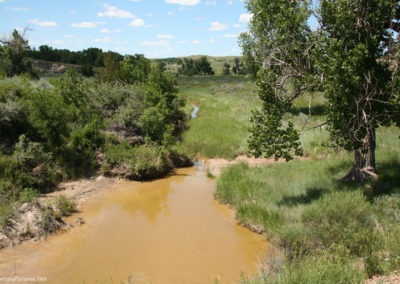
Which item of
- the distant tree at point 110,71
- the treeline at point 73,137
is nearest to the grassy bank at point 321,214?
the treeline at point 73,137

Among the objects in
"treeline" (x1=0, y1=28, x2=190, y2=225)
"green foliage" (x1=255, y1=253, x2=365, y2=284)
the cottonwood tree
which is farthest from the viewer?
"treeline" (x1=0, y1=28, x2=190, y2=225)

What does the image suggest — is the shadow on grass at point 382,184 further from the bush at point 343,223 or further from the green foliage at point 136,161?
the green foliage at point 136,161

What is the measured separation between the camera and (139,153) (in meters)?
17.5

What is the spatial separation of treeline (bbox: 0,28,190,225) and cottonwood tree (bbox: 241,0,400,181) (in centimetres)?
808

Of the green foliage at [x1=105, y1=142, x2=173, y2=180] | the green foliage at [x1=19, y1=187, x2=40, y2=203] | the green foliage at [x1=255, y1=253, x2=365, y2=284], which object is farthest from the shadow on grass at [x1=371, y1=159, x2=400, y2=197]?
the green foliage at [x1=19, y1=187, x2=40, y2=203]

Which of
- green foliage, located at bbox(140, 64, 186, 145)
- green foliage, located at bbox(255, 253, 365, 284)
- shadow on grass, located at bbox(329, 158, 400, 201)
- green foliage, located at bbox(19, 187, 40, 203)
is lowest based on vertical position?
green foliage, located at bbox(19, 187, 40, 203)

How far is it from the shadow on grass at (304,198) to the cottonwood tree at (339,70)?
145 cm

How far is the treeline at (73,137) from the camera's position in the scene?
14.6 meters

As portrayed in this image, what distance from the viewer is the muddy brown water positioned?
29.0 feet

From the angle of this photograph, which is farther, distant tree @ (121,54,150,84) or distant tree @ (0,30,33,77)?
distant tree @ (0,30,33,77)

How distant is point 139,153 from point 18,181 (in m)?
5.58

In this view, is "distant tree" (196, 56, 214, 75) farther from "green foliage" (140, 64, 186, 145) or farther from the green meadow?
the green meadow

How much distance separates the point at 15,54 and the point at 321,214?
44.9 m

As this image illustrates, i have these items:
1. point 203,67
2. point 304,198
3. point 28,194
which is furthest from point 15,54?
point 203,67
